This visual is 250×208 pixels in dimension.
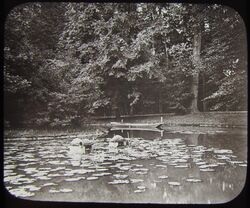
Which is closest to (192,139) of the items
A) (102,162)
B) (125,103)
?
(125,103)

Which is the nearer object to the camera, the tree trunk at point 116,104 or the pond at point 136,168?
the pond at point 136,168

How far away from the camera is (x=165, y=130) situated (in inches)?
87.7

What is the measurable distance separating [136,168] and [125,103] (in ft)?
1.47

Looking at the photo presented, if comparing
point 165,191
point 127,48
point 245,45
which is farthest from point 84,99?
point 245,45

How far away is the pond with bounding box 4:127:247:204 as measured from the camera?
83.4 inches

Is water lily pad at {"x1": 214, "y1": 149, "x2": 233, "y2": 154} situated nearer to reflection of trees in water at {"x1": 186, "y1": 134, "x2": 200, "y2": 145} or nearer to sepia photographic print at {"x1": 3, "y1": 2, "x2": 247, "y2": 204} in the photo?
sepia photographic print at {"x1": 3, "y1": 2, "x2": 247, "y2": 204}

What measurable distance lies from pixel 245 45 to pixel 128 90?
2.73ft

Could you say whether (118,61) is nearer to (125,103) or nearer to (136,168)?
(125,103)

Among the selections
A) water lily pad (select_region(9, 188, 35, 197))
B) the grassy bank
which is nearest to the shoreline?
the grassy bank

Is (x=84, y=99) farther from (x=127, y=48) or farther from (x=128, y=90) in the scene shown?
(x=127, y=48)

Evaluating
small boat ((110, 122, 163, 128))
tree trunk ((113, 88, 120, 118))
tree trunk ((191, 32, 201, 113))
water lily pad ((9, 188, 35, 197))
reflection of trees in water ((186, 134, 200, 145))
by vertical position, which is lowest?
water lily pad ((9, 188, 35, 197))

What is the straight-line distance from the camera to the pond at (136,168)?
2.12 metres

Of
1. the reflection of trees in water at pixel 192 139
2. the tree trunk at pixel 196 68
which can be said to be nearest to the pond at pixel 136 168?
the reflection of trees in water at pixel 192 139

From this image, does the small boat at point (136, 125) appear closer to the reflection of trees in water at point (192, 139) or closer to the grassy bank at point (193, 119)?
the grassy bank at point (193, 119)
